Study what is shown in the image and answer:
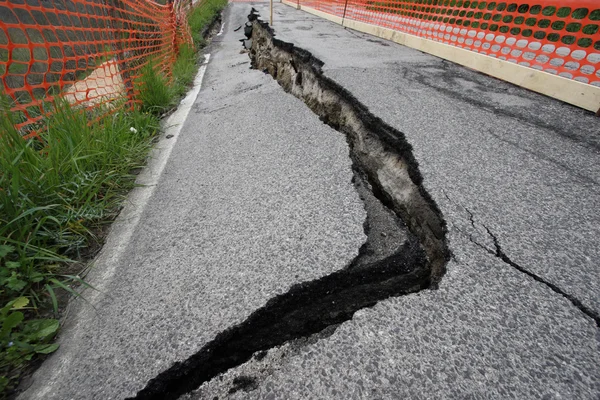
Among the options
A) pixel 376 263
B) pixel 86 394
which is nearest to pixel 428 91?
pixel 376 263

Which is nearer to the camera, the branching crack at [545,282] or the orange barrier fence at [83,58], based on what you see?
the branching crack at [545,282]

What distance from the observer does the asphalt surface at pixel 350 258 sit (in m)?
0.90

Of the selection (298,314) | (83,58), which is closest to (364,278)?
(298,314)

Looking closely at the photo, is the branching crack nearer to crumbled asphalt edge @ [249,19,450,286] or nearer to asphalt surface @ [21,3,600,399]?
asphalt surface @ [21,3,600,399]

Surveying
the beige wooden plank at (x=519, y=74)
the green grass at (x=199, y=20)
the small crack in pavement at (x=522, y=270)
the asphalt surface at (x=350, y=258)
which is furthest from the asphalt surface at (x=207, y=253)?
the green grass at (x=199, y=20)

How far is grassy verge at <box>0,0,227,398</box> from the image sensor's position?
3.72 feet

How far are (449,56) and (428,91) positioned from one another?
1621mm

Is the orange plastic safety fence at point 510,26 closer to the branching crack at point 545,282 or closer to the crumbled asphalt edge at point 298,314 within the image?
the branching crack at point 545,282

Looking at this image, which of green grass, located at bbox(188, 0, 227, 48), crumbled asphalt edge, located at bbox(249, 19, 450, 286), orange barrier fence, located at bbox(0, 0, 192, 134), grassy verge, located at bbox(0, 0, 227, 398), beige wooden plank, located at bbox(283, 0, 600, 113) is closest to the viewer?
grassy verge, located at bbox(0, 0, 227, 398)

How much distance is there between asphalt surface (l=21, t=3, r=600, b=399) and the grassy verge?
0.42 feet

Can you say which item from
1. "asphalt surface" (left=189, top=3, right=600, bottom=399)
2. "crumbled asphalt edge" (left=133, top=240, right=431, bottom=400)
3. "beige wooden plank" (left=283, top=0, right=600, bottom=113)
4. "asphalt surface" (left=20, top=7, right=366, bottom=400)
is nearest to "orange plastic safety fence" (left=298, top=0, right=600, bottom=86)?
"beige wooden plank" (left=283, top=0, right=600, bottom=113)

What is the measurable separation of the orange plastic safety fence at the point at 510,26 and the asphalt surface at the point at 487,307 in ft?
4.89

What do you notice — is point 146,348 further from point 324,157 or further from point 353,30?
point 353,30

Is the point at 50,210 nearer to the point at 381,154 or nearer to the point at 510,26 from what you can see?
the point at 381,154
